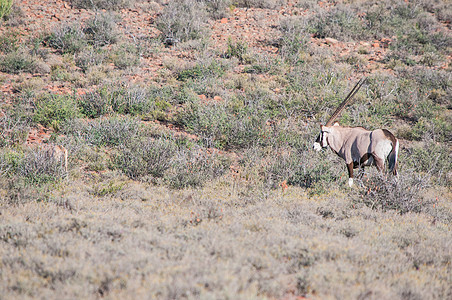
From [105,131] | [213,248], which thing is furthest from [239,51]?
[213,248]

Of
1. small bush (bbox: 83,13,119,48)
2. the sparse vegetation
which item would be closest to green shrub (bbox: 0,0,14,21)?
the sparse vegetation

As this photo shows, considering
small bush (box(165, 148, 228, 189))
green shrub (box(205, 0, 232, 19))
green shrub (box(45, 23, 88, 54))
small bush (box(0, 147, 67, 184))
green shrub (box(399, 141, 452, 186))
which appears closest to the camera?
small bush (box(0, 147, 67, 184))

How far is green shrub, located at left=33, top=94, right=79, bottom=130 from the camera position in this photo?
855 cm

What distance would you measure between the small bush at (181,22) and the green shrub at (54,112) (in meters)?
6.23

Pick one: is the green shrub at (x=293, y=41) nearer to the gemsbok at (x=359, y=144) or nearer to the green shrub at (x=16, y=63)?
the gemsbok at (x=359, y=144)

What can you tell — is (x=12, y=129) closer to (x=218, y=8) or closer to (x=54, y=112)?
(x=54, y=112)

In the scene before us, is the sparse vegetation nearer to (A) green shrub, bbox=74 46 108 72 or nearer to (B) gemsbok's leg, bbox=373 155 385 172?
(A) green shrub, bbox=74 46 108 72

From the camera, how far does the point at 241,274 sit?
376 cm

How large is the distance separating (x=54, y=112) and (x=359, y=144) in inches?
287

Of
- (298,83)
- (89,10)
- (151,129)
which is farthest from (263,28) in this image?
(151,129)

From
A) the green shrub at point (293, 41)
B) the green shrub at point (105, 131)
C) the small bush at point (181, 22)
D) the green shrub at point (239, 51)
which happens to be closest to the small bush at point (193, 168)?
the green shrub at point (105, 131)

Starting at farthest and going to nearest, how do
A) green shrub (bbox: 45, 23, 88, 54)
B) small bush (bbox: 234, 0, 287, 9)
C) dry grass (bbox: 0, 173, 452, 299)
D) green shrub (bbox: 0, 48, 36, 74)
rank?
1. small bush (bbox: 234, 0, 287, 9)
2. green shrub (bbox: 45, 23, 88, 54)
3. green shrub (bbox: 0, 48, 36, 74)
4. dry grass (bbox: 0, 173, 452, 299)

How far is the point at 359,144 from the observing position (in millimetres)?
6859

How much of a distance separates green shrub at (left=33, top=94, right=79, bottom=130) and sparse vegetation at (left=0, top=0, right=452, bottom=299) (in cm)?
5
